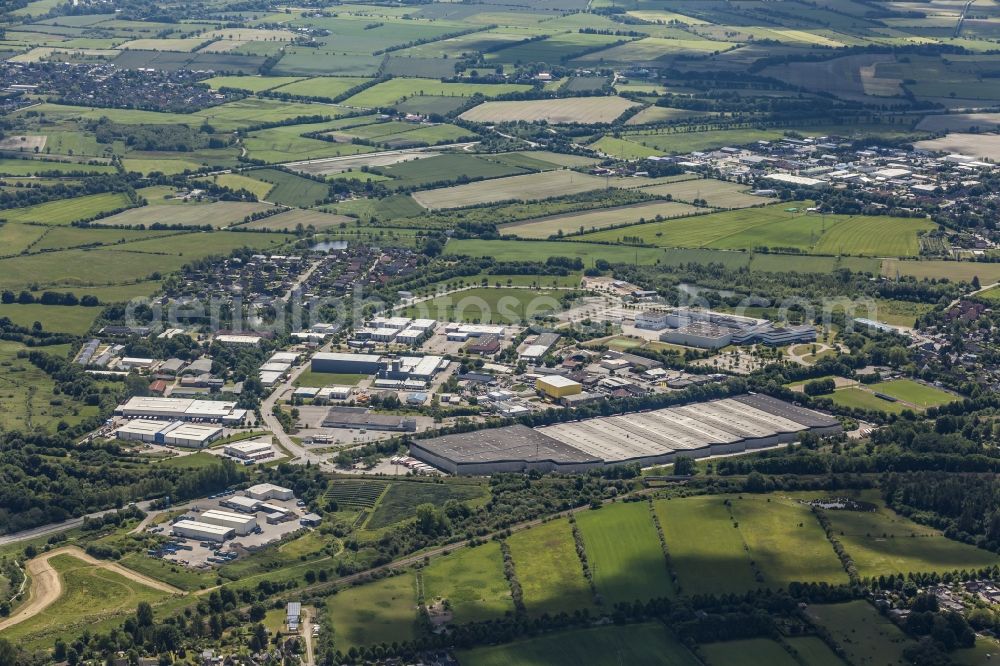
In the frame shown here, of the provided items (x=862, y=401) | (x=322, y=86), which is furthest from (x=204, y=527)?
(x=322, y=86)

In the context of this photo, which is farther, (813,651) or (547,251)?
(547,251)

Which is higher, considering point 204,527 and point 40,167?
point 40,167

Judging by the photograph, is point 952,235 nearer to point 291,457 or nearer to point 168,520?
point 291,457

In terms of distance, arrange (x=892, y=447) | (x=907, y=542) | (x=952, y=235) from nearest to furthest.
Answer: (x=907, y=542) < (x=892, y=447) < (x=952, y=235)

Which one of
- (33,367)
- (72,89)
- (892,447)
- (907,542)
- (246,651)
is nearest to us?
(246,651)

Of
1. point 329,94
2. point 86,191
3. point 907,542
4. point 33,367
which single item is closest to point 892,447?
point 907,542

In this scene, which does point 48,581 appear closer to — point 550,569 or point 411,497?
point 411,497

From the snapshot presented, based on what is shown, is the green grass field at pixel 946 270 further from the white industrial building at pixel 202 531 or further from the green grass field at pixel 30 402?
the white industrial building at pixel 202 531

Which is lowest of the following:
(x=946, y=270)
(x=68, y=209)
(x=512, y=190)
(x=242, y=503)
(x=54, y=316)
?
(x=242, y=503)
